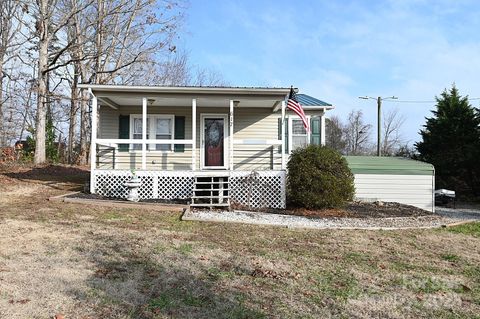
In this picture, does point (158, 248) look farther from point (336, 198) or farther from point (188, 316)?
point (336, 198)

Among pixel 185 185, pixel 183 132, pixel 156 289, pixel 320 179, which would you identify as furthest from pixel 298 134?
pixel 156 289

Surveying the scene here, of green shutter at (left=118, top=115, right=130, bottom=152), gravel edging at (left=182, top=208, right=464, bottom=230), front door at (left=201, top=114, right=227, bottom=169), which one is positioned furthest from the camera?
front door at (left=201, top=114, right=227, bottom=169)

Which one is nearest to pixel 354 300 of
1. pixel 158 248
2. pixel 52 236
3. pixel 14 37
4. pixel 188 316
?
pixel 188 316

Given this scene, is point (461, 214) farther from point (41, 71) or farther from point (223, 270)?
point (41, 71)

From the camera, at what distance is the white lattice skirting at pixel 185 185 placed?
11.3 metres

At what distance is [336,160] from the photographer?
10.5 m

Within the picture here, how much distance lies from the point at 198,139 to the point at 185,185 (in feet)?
9.26

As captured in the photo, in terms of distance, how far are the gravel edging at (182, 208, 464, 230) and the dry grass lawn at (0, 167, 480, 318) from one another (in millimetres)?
547

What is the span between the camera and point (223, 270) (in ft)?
16.5

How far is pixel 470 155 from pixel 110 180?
50.4ft

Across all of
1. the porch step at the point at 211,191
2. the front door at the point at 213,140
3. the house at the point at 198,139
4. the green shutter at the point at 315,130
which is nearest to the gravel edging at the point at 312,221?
the porch step at the point at 211,191

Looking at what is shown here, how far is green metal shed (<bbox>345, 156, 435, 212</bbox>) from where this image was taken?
1362 centimetres

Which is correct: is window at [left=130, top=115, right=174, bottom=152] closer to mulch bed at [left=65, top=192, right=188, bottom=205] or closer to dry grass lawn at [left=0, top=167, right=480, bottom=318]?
mulch bed at [left=65, top=192, right=188, bottom=205]

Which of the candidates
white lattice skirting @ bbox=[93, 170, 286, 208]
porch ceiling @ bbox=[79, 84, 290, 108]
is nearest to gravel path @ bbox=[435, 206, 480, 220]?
white lattice skirting @ bbox=[93, 170, 286, 208]
